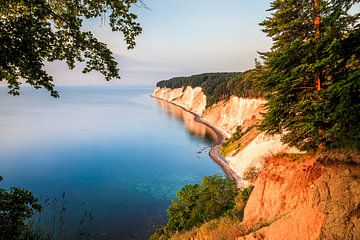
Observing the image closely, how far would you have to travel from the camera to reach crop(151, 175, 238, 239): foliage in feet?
81.7

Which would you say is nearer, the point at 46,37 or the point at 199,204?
the point at 46,37

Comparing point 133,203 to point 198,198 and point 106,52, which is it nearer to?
point 198,198

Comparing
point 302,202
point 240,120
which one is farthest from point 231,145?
point 302,202

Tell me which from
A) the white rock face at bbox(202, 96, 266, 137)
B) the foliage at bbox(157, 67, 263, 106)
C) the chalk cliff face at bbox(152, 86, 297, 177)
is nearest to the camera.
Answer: the chalk cliff face at bbox(152, 86, 297, 177)

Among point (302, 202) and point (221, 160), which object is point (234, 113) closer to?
point (221, 160)

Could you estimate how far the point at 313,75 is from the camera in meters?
13.6

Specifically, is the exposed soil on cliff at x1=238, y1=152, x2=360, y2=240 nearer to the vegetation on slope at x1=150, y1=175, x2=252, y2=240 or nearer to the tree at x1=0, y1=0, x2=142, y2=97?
the tree at x1=0, y1=0, x2=142, y2=97

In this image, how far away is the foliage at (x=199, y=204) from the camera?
2489 centimetres

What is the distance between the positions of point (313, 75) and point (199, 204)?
18005 mm

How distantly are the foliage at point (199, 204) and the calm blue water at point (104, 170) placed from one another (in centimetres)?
869

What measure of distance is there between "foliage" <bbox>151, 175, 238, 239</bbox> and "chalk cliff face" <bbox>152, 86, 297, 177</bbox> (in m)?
5.50

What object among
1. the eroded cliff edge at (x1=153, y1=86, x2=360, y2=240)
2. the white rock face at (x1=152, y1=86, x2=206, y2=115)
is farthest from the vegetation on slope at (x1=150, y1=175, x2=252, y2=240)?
the white rock face at (x1=152, y1=86, x2=206, y2=115)

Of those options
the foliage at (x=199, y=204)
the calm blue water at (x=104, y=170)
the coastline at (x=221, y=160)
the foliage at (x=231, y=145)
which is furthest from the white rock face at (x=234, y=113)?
the foliage at (x=199, y=204)

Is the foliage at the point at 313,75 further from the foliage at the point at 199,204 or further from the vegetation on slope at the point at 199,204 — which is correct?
the foliage at the point at 199,204
